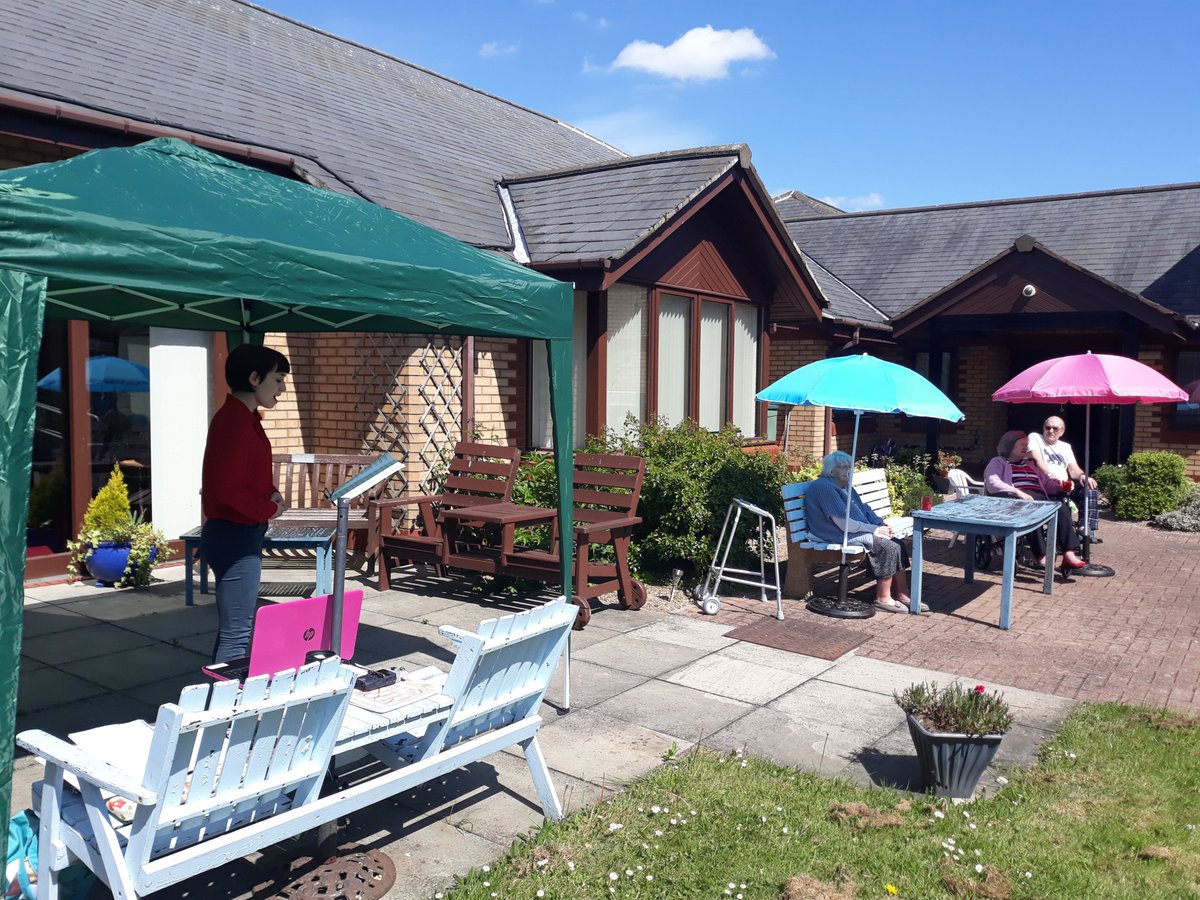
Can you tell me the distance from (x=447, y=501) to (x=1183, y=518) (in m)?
10.2

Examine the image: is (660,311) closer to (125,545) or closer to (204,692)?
(125,545)

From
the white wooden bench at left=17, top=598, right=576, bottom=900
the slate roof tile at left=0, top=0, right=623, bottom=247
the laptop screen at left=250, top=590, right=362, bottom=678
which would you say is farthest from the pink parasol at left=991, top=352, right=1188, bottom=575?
the laptop screen at left=250, top=590, right=362, bottom=678

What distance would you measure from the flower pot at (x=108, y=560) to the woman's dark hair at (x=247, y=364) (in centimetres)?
401

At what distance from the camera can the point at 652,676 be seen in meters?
5.80

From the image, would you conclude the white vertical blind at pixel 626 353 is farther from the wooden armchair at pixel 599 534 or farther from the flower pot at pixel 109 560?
the flower pot at pixel 109 560

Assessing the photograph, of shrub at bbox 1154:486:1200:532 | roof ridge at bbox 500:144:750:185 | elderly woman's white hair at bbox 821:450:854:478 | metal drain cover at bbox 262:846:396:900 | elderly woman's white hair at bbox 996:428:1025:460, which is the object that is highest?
roof ridge at bbox 500:144:750:185

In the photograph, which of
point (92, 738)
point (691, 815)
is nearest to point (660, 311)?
point (691, 815)

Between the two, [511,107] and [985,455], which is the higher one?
[511,107]

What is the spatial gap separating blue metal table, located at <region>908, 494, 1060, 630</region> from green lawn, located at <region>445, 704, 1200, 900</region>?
261 centimetres

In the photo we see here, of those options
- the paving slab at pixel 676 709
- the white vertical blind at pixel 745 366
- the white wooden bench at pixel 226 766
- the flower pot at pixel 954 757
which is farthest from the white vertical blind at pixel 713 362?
the white wooden bench at pixel 226 766

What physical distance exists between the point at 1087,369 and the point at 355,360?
711 cm

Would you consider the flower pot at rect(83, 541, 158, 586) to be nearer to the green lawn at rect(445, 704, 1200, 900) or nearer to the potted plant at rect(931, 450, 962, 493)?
the green lawn at rect(445, 704, 1200, 900)

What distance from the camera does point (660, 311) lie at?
34.1ft

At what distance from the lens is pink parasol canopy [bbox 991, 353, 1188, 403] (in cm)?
902
